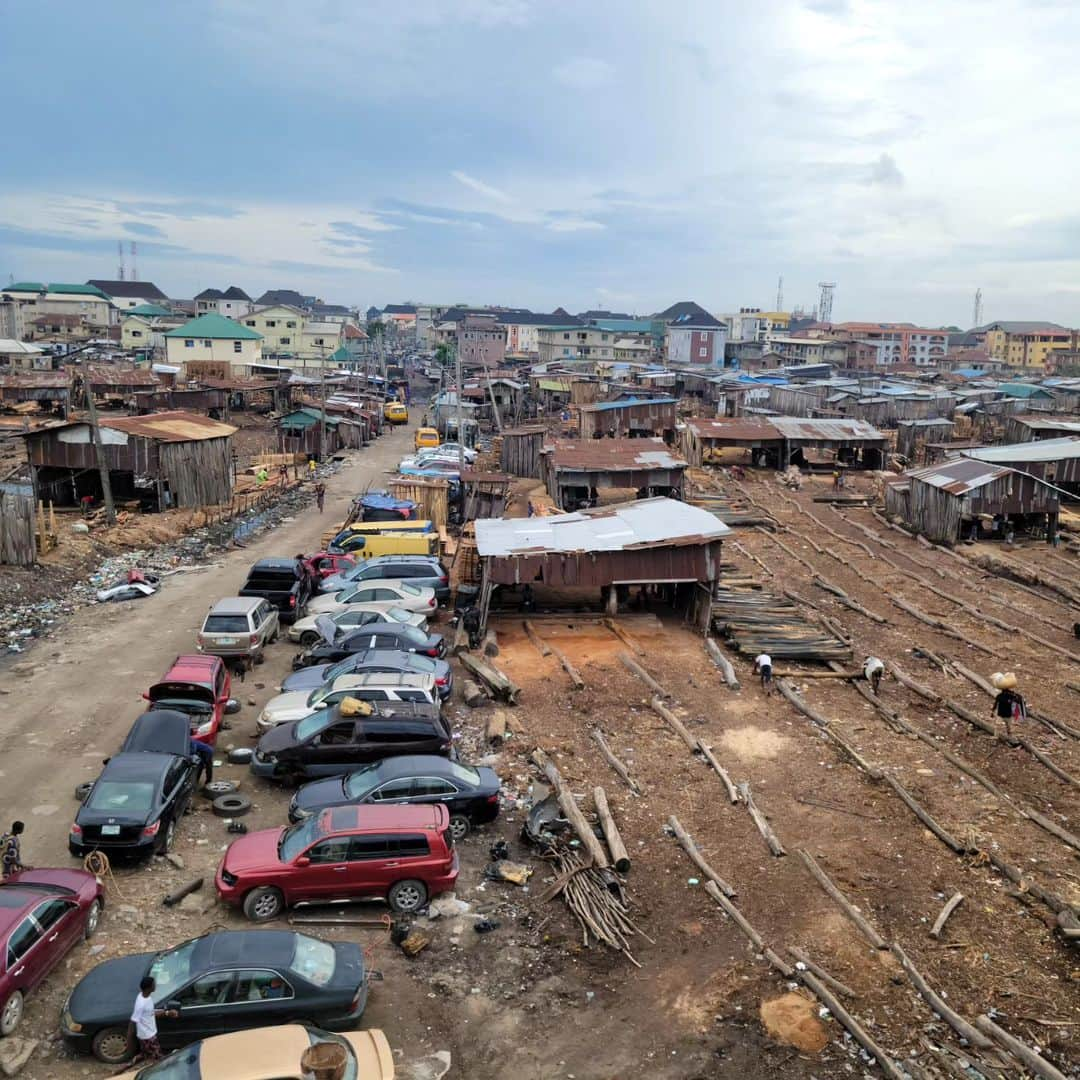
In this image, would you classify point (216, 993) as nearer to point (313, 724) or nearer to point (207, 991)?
point (207, 991)

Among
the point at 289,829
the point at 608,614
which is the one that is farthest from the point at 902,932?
the point at 608,614

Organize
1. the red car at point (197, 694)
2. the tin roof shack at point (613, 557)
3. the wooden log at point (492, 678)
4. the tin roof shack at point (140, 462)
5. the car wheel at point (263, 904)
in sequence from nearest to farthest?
the car wheel at point (263, 904), the red car at point (197, 694), the wooden log at point (492, 678), the tin roof shack at point (613, 557), the tin roof shack at point (140, 462)

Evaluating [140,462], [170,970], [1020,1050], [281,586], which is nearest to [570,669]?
[281,586]

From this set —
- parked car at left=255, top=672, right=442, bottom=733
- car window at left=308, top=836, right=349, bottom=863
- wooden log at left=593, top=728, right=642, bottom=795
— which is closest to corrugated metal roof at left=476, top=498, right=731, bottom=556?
parked car at left=255, top=672, right=442, bottom=733

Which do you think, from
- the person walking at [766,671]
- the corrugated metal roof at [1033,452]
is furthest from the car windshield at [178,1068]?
the corrugated metal roof at [1033,452]

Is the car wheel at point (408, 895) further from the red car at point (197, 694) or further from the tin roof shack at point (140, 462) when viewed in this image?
the tin roof shack at point (140, 462)

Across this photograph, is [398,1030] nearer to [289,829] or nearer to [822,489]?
[289,829]

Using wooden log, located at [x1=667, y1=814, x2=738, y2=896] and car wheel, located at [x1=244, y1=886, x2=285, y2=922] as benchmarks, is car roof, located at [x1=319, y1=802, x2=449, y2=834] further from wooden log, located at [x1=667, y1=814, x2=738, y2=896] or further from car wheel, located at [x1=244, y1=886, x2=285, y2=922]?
wooden log, located at [x1=667, y1=814, x2=738, y2=896]
